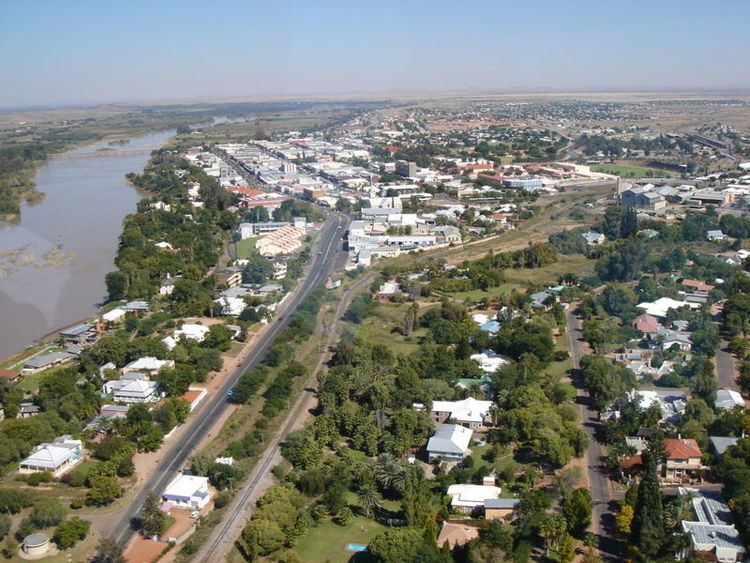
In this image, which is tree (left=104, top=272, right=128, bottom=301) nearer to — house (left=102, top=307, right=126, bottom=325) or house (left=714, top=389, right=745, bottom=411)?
house (left=102, top=307, right=126, bottom=325)

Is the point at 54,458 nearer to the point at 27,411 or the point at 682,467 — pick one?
the point at 27,411

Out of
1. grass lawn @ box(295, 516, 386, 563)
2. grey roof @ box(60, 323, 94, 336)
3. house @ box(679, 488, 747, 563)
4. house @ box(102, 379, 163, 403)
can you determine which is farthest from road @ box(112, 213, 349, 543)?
house @ box(679, 488, 747, 563)

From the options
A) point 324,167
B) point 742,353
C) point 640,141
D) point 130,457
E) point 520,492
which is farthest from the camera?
point 640,141

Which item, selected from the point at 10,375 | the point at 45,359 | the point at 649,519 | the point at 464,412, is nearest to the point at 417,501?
the point at 649,519

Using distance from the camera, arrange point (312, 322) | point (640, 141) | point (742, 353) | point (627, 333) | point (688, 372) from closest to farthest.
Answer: point (688, 372), point (742, 353), point (627, 333), point (312, 322), point (640, 141)

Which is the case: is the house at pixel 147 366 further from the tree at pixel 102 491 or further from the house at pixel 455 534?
the house at pixel 455 534

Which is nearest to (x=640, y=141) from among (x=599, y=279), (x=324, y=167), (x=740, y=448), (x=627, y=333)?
(x=324, y=167)

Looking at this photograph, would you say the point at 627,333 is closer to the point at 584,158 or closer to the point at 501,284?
the point at 501,284
